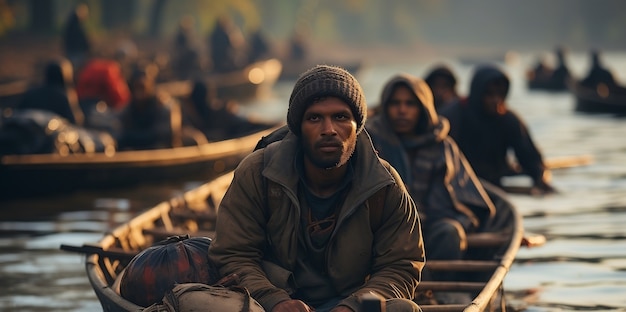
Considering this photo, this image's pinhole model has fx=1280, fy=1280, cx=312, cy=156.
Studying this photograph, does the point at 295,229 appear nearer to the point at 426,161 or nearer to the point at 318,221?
the point at 318,221

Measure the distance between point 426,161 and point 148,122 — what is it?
743cm

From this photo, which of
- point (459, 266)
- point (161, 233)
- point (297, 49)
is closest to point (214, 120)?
point (161, 233)

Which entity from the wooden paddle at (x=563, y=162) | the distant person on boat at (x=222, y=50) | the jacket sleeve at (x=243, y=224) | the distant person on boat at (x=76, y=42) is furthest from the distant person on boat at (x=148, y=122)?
the distant person on boat at (x=222, y=50)

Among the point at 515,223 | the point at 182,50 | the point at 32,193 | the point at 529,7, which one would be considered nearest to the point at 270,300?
the point at 515,223

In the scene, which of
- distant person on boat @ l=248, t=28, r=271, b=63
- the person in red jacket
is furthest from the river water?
distant person on boat @ l=248, t=28, r=271, b=63

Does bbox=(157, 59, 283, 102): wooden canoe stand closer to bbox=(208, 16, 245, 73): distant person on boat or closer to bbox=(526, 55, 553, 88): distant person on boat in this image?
bbox=(208, 16, 245, 73): distant person on boat

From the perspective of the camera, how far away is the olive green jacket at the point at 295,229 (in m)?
5.85

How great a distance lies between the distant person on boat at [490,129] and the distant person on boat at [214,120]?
723 centimetres

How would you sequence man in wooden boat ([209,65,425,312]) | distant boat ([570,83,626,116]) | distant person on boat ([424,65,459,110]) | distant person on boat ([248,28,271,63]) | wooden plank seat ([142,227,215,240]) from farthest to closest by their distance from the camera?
distant person on boat ([248,28,271,63]) → distant boat ([570,83,626,116]) → distant person on boat ([424,65,459,110]) → wooden plank seat ([142,227,215,240]) → man in wooden boat ([209,65,425,312])

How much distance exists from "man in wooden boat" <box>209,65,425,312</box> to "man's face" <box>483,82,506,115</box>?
17.3ft

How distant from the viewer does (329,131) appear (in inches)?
223

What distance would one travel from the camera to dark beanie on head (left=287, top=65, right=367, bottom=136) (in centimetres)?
567

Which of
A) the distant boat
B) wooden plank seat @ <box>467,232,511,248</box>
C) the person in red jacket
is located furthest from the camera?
the distant boat

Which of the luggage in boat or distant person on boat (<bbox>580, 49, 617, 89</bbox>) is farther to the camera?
distant person on boat (<bbox>580, 49, 617, 89</bbox>)
